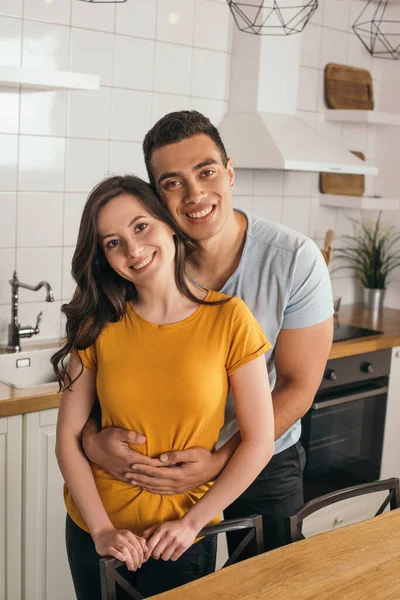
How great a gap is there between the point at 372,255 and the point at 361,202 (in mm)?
361

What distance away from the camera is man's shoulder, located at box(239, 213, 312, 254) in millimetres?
1814

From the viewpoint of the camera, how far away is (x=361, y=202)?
12.2 feet

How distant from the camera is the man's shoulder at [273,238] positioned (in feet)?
5.95

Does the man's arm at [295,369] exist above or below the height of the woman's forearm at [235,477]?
above

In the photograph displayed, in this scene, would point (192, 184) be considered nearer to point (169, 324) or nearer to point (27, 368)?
point (169, 324)

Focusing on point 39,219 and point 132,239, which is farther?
point 39,219

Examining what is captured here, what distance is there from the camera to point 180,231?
167 centimetres

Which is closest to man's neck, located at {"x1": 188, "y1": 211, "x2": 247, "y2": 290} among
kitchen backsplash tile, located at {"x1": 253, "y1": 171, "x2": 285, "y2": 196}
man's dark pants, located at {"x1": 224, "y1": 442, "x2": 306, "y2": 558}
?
man's dark pants, located at {"x1": 224, "y1": 442, "x2": 306, "y2": 558}

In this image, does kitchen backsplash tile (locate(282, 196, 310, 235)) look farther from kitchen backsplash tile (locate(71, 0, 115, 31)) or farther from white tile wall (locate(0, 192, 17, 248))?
white tile wall (locate(0, 192, 17, 248))

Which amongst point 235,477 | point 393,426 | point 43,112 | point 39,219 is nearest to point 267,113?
point 43,112

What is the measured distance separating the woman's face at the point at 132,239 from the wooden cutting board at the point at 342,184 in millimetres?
2406

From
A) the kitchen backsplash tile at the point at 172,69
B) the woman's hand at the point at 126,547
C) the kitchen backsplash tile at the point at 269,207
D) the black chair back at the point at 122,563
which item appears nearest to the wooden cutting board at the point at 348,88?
the kitchen backsplash tile at the point at 269,207

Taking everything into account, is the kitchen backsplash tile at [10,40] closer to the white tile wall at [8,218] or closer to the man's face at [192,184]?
the white tile wall at [8,218]

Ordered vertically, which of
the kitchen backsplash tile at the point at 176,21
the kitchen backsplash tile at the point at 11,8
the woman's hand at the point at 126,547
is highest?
the kitchen backsplash tile at the point at 176,21
